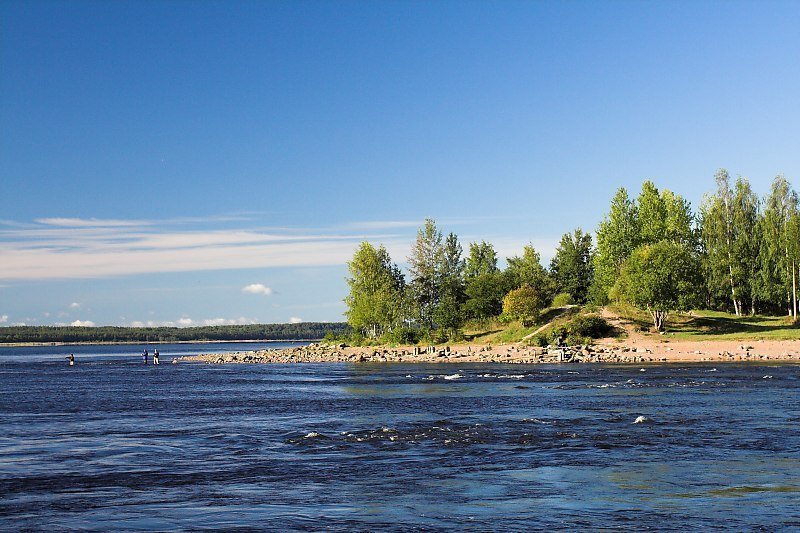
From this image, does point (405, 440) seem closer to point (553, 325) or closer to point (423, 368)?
point (423, 368)

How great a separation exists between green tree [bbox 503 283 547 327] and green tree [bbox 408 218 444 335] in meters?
15.7

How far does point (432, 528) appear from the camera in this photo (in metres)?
16.1

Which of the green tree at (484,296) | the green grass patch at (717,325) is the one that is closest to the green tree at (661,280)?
the green grass patch at (717,325)

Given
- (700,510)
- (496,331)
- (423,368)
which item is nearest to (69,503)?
(700,510)

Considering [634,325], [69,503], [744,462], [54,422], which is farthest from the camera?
[634,325]

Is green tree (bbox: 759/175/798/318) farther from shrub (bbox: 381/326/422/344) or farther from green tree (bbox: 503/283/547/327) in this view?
shrub (bbox: 381/326/422/344)

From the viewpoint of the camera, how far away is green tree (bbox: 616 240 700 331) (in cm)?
9206

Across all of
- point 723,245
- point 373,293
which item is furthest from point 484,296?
point 723,245

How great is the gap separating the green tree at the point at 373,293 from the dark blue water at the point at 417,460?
72.0m

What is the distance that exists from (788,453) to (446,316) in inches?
3391

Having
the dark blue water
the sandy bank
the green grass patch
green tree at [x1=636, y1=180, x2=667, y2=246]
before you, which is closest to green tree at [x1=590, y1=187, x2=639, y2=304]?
green tree at [x1=636, y1=180, x2=667, y2=246]

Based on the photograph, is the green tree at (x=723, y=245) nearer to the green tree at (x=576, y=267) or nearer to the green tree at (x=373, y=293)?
the green tree at (x=576, y=267)

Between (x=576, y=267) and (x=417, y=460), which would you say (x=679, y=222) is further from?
(x=417, y=460)

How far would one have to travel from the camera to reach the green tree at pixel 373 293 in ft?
400
